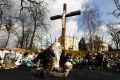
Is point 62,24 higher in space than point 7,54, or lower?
higher

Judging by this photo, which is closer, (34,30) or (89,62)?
(89,62)

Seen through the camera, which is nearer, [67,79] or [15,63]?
[67,79]

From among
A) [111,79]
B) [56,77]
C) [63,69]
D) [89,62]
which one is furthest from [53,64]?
[89,62]

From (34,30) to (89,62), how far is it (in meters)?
26.0

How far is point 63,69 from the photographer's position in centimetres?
2050

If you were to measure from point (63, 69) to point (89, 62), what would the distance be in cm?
846

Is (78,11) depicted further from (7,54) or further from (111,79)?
(7,54)

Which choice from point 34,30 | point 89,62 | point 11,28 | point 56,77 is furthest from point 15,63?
point 34,30

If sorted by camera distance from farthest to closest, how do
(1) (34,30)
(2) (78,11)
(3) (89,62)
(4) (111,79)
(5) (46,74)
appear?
(1) (34,30), (3) (89,62), (2) (78,11), (4) (111,79), (5) (46,74)

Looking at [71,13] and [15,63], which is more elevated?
[71,13]

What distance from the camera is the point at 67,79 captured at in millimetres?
18391

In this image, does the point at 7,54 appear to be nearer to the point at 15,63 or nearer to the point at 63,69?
the point at 15,63

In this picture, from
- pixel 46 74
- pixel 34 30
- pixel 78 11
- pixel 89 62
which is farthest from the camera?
pixel 34 30

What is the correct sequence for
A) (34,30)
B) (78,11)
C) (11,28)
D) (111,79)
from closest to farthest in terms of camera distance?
(111,79) < (78,11) < (11,28) < (34,30)
